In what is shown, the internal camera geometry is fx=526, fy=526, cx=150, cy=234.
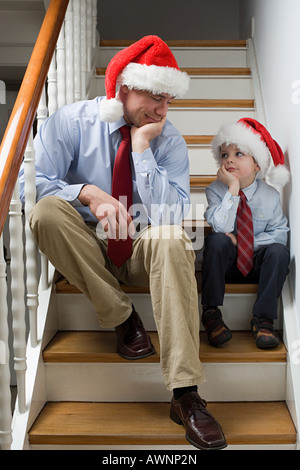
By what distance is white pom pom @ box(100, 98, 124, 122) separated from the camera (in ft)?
5.40

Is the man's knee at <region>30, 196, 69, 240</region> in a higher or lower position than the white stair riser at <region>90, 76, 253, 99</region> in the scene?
lower

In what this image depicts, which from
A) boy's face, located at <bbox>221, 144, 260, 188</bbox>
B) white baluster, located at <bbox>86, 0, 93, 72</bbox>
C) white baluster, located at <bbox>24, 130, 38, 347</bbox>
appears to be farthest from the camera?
white baluster, located at <bbox>86, 0, 93, 72</bbox>

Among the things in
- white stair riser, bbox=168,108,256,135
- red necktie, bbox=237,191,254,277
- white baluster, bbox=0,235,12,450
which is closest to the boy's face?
red necktie, bbox=237,191,254,277

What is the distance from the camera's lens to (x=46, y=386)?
1617 millimetres

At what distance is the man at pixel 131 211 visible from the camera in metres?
1.41

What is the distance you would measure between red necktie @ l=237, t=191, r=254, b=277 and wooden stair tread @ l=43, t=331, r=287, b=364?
253 mm

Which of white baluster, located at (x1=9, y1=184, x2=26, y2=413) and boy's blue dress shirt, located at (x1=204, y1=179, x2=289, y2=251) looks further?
boy's blue dress shirt, located at (x1=204, y1=179, x2=289, y2=251)

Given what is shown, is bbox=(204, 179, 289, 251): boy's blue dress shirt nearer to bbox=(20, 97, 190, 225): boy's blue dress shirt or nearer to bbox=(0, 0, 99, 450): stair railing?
bbox=(20, 97, 190, 225): boy's blue dress shirt

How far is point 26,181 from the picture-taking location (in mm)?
1561

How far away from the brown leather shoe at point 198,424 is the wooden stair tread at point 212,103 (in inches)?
62.6

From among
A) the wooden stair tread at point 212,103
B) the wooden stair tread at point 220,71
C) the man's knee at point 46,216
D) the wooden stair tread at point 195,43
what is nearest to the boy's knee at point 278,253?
the man's knee at point 46,216

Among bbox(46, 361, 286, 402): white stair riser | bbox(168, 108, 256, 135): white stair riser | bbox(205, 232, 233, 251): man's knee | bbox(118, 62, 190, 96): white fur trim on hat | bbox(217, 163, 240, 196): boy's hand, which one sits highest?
bbox(168, 108, 256, 135): white stair riser

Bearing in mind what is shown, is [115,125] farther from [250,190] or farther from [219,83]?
[219,83]
